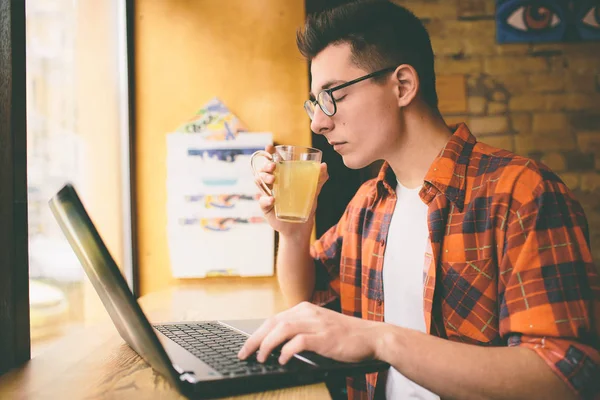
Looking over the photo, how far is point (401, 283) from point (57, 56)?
130 centimetres

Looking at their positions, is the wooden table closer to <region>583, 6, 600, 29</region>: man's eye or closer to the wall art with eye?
the wall art with eye

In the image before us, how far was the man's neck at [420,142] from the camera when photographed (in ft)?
4.39

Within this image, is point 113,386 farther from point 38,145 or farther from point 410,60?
point 410,60

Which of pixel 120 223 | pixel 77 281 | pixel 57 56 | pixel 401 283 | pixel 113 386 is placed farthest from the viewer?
pixel 120 223

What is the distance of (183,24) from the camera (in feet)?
6.75

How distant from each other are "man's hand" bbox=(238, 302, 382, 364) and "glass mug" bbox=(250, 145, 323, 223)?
49 centimetres

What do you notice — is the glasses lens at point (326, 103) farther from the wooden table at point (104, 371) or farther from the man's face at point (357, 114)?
the wooden table at point (104, 371)

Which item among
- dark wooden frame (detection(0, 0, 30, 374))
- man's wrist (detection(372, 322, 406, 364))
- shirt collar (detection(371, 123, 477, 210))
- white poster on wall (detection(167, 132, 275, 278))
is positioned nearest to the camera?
man's wrist (detection(372, 322, 406, 364))

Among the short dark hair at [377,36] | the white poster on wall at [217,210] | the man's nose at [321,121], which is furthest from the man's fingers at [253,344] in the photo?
the white poster on wall at [217,210]

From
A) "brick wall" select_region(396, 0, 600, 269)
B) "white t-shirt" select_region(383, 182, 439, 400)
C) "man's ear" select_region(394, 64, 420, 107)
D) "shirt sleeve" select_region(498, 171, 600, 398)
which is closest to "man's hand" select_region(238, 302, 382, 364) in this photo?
"shirt sleeve" select_region(498, 171, 600, 398)

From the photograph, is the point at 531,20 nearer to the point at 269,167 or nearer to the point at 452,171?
the point at 452,171

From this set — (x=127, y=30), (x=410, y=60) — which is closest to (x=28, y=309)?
(x=410, y=60)

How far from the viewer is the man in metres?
0.80

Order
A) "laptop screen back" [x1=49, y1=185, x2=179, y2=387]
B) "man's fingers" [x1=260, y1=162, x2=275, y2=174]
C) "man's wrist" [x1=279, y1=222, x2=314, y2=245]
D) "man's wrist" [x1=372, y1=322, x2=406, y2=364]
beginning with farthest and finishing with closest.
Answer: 1. "man's wrist" [x1=279, y1=222, x2=314, y2=245]
2. "man's fingers" [x1=260, y1=162, x2=275, y2=174]
3. "man's wrist" [x1=372, y1=322, x2=406, y2=364]
4. "laptop screen back" [x1=49, y1=185, x2=179, y2=387]
